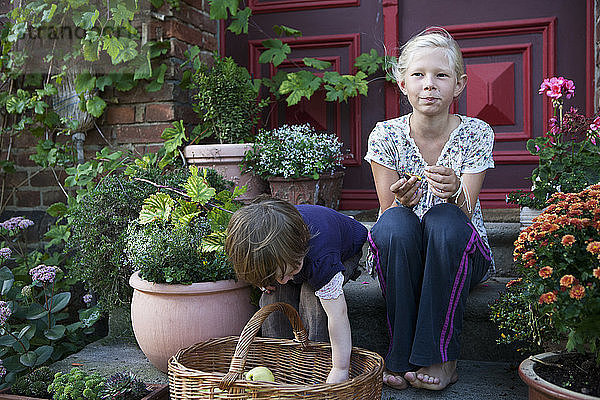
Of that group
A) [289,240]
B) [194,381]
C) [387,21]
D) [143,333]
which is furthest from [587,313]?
[387,21]

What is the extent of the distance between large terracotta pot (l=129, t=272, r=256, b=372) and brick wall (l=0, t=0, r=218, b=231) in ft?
4.02

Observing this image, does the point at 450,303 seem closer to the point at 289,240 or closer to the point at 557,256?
the point at 557,256

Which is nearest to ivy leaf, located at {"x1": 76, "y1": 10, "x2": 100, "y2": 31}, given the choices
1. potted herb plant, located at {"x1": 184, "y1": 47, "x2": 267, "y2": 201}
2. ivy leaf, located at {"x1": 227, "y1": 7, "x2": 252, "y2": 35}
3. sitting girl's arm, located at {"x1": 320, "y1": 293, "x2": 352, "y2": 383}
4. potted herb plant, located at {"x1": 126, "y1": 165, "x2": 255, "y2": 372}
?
potted herb plant, located at {"x1": 184, "y1": 47, "x2": 267, "y2": 201}

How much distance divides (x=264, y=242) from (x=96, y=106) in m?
1.94

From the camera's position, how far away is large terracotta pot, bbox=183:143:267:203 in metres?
2.94

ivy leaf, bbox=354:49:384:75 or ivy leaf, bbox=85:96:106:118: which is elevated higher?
ivy leaf, bbox=354:49:384:75

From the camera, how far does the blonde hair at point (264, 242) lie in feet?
5.02

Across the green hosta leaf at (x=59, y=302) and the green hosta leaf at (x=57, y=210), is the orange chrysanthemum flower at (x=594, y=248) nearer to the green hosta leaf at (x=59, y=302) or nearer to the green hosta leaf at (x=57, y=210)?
the green hosta leaf at (x=59, y=302)

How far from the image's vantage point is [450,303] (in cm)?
184

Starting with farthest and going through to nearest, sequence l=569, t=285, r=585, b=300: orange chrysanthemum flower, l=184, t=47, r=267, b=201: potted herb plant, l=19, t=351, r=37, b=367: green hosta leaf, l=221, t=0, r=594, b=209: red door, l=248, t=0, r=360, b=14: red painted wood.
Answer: l=248, t=0, r=360, b=14: red painted wood < l=221, t=0, r=594, b=209: red door < l=184, t=47, r=267, b=201: potted herb plant < l=19, t=351, r=37, b=367: green hosta leaf < l=569, t=285, r=585, b=300: orange chrysanthemum flower

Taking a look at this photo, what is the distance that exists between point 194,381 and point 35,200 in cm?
238

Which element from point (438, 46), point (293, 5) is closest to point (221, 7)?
point (293, 5)

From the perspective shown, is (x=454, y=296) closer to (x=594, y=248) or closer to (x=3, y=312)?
(x=594, y=248)

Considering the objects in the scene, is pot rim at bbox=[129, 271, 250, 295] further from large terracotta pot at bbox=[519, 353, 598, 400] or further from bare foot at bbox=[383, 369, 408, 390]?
large terracotta pot at bbox=[519, 353, 598, 400]
